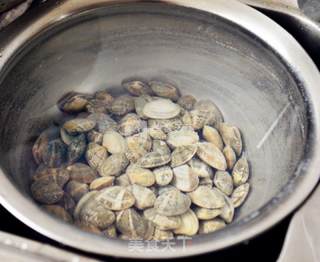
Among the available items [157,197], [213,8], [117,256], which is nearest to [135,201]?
[157,197]

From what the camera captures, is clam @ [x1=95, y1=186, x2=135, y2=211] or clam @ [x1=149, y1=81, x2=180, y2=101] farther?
clam @ [x1=149, y1=81, x2=180, y2=101]

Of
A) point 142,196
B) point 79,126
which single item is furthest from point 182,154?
point 79,126

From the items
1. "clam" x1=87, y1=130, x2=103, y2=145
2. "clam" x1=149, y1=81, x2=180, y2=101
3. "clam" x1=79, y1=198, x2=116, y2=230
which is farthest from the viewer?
"clam" x1=149, y1=81, x2=180, y2=101

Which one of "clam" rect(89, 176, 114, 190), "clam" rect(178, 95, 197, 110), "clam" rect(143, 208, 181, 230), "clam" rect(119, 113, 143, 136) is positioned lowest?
"clam" rect(178, 95, 197, 110)

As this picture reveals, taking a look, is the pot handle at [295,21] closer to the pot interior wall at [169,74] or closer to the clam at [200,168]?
the pot interior wall at [169,74]

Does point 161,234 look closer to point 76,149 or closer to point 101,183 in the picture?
point 101,183

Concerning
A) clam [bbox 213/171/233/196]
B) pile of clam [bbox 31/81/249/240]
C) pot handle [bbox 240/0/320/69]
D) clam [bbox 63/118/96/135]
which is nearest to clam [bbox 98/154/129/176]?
pile of clam [bbox 31/81/249/240]

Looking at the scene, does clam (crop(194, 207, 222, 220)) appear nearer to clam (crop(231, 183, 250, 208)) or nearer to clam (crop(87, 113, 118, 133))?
clam (crop(231, 183, 250, 208))

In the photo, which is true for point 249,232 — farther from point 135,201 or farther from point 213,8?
point 213,8

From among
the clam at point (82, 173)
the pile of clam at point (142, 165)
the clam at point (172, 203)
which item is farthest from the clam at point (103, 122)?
the clam at point (172, 203)
